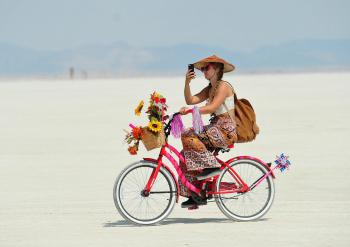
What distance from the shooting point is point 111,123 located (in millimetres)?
25594

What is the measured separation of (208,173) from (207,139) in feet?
1.05

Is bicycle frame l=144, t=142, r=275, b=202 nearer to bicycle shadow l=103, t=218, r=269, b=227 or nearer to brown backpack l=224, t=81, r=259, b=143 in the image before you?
brown backpack l=224, t=81, r=259, b=143

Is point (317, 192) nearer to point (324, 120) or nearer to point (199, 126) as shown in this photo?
point (199, 126)

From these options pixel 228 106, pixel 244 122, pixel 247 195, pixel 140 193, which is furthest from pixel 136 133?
pixel 247 195

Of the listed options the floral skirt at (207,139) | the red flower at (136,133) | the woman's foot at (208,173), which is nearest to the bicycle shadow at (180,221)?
the floral skirt at (207,139)

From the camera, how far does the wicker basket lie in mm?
9719

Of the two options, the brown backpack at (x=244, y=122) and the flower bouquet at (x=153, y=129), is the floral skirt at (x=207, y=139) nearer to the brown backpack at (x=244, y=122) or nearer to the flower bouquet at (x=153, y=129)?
the brown backpack at (x=244, y=122)

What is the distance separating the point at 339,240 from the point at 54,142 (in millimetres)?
11624

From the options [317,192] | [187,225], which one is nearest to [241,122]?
[187,225]

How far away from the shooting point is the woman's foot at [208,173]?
996cm

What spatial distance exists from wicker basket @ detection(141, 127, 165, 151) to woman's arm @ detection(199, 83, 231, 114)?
0.45m

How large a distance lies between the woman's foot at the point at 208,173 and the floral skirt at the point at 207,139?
0.05 meters

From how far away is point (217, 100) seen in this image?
9805mm

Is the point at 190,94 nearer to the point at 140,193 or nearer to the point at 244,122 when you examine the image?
the point at 244,122
